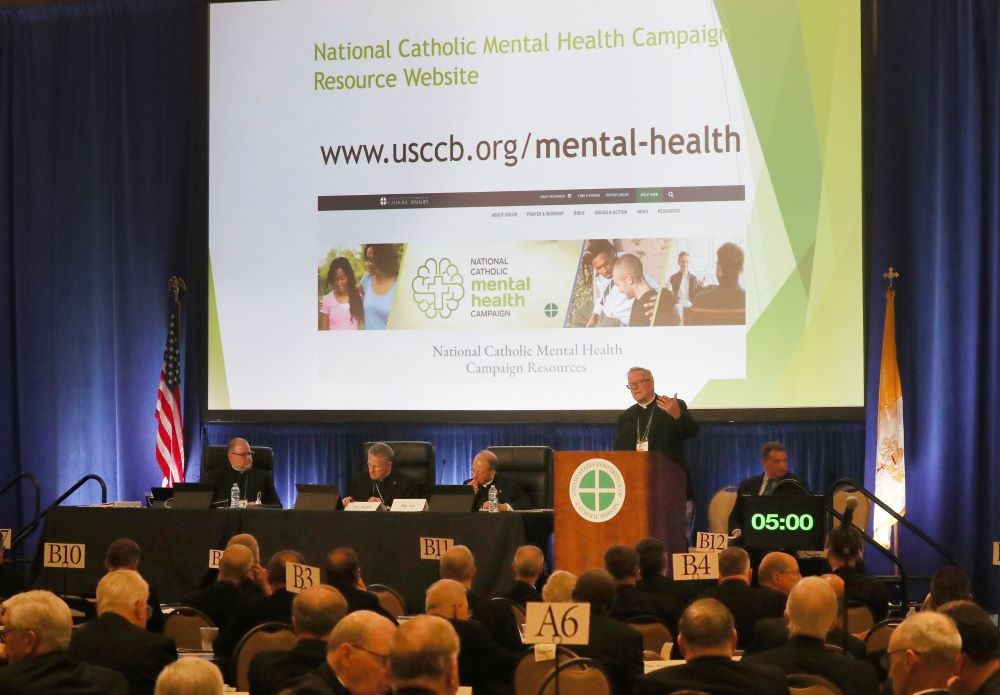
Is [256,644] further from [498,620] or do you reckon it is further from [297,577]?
[498,620]

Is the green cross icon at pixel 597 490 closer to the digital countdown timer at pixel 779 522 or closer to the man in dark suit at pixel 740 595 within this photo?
the digital countdown timer at pixel 779 522

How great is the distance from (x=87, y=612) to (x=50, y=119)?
6716mm

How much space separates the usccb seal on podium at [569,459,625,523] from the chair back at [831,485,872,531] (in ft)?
9.16

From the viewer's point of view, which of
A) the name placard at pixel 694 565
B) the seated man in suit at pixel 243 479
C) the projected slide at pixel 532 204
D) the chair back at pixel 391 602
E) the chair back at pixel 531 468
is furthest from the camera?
the projected slide at pixel 532 204

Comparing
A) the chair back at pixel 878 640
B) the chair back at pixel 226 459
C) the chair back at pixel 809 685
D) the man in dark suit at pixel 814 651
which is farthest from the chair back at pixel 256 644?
the chair back at pixel 226 459

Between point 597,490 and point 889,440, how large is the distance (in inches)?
148

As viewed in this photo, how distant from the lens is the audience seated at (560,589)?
5.16 m

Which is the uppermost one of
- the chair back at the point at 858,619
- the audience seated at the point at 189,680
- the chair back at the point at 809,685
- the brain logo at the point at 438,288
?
the brain logo at the point at 438,288

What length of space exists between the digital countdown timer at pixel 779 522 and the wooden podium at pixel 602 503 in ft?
1.72

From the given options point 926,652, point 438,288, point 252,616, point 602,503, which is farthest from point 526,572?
point 438,288

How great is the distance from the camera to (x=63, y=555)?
24.1 feet

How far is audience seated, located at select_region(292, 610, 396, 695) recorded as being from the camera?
11.5 ft

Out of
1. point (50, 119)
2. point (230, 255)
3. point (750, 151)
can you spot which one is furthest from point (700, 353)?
point (50, 119)

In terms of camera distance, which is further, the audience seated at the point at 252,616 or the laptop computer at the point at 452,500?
the laptop computer at the point at 452,500
